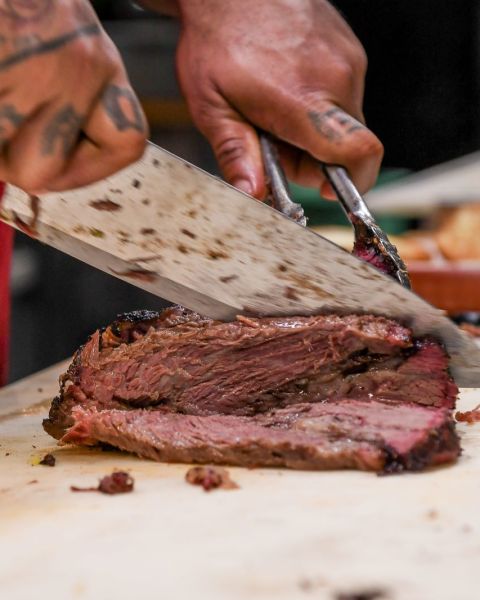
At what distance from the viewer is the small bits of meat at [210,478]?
1.84m

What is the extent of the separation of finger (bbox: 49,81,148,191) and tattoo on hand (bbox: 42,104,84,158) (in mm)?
38

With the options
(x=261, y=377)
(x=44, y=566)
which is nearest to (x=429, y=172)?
(x=261, y=377)

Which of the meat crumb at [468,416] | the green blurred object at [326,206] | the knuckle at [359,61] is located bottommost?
the green blurred object at [326,206]

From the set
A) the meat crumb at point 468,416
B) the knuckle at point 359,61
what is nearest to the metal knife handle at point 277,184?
the knuckle at point 359,61

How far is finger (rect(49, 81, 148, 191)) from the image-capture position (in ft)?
5.13

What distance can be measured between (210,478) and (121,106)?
33.5 inches

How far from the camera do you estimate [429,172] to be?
25.1ft

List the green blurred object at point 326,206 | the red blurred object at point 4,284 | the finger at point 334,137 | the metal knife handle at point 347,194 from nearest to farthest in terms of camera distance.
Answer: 1. the metal knife handle at point 347,194
2. the finger at point 334,137
3. the red blurred object at point 4,284
4. the green blurred object at point 326,206

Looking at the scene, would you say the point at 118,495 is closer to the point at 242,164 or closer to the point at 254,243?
the point at 254,243

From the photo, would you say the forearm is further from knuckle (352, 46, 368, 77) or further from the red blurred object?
the red blurred object

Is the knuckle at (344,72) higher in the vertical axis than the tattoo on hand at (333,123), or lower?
higher

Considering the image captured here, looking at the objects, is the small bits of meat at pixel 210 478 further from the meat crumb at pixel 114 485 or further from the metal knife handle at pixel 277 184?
the metal knife handle at pixel 277 184

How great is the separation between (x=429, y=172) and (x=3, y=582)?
22.5 ft

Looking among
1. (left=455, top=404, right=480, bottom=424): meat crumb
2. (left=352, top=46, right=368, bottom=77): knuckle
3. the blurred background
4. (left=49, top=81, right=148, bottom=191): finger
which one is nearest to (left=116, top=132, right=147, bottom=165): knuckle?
(left=49, top=81, right=148, bottom=191): finger
